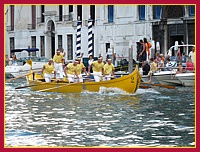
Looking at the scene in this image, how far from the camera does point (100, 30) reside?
28000mm

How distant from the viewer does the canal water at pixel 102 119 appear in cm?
805

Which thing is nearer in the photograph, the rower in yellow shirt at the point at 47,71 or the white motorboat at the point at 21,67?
the rower in yellow shirt at the point at 47,71

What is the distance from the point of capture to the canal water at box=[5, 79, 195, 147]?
317 inches

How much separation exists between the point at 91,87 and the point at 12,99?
193cm

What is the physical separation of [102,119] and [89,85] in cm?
505

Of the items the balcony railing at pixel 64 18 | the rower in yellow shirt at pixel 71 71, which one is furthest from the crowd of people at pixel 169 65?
the balcony railing at pixel 64 18

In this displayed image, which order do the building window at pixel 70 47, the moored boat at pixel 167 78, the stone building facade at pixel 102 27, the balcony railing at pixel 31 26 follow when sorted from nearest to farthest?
the moored boat at pixel 167 78 → the stone building facade at pixel 102 27 → the building window at pixel 70 47 → the balcony railing at pixel 31 26

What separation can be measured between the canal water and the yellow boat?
0.15 metres

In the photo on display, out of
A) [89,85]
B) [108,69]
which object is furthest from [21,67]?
[89,85]

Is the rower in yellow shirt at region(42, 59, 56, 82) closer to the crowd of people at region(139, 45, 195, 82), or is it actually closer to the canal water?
the canal water

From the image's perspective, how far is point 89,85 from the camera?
1561 cm

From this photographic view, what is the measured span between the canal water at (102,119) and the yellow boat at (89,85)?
15 cm

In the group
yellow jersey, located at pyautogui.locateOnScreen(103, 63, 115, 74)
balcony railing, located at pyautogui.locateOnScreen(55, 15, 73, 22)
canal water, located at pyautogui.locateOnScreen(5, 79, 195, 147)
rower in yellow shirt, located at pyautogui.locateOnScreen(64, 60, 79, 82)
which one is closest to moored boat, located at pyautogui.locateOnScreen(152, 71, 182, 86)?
canal water, located at pyautogui.locateOnScreen(5, 79, 195, 147)

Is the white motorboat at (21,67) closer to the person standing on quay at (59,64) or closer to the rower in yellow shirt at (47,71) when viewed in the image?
the person standing on quay at (59,64)
